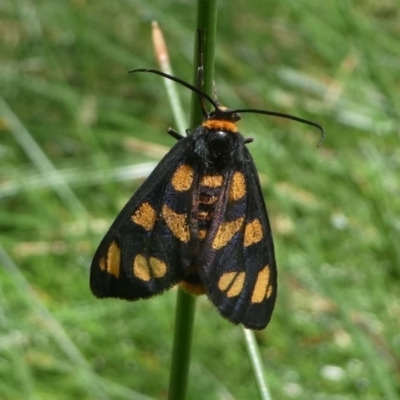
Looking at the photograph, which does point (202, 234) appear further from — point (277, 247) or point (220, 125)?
point (277, 247)

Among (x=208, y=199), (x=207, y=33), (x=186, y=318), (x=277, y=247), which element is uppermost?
(x=277, y=247)

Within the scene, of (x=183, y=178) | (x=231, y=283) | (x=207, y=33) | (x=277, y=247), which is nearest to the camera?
(x=207, y=33)

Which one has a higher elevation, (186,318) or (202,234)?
(202,234)

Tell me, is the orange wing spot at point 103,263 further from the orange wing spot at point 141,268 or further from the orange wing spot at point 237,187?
the orange wing spot at point 237,187

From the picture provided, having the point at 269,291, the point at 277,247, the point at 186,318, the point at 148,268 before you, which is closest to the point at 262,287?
the point at 269,291

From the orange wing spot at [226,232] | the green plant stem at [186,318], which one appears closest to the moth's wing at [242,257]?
the orange wing spot at [226,232]

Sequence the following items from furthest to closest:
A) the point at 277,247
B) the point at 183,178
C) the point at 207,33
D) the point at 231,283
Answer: the point at 277,247 < the point at 183,178 < the point at 231,283 < the point at 207,33

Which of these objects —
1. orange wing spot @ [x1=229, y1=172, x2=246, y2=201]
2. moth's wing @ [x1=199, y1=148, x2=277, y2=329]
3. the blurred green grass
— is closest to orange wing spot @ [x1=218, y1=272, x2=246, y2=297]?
moth's wing @ [x1=199, y1=148, x2=277, y2=329]
